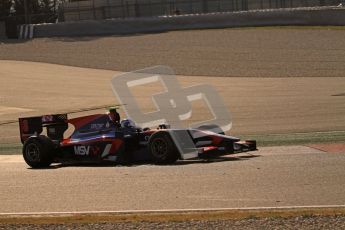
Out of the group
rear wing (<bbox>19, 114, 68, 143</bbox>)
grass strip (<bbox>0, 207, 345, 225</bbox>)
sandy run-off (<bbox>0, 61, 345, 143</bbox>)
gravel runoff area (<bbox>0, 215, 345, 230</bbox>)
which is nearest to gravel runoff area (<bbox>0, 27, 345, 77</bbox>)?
sandy run-off (<bbox>0, 61, 345, 143</bbox>)

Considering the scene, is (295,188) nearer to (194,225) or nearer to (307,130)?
(194,225)

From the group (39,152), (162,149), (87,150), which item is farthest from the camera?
(39,152)

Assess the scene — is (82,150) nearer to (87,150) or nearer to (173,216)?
(87,150)

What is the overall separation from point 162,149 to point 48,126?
2.96 metres

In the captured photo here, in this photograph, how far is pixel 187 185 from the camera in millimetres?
10789

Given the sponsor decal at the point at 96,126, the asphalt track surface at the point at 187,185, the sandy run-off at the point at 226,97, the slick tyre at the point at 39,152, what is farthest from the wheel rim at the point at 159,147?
the sandy run-off at the point at 226,97

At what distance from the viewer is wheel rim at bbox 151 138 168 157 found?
43.1 feet

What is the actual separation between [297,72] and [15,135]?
727 inches

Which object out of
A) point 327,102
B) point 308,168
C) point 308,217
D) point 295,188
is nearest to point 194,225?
A: point 308,217

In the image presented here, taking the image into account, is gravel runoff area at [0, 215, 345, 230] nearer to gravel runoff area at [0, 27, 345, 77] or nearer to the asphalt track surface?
the asphalt track surface

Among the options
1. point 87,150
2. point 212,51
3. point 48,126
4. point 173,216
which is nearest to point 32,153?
point 48,126

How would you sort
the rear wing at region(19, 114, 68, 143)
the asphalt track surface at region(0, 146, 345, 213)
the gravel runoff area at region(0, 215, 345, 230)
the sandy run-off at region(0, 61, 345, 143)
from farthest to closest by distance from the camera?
the sandy run-off at region(0, 61, 345, 143) < the rear wing at region(19, 114, 68, 143) < the asphalt track surface at region(0, 146, 345, 213) < the gravel runoff area at region(0, 215, 345, 230)

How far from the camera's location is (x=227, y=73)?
3847 centimetres

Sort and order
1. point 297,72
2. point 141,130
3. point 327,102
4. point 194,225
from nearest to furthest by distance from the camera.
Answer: point 194,225
point 141,130
point 327,102
point 297,72
